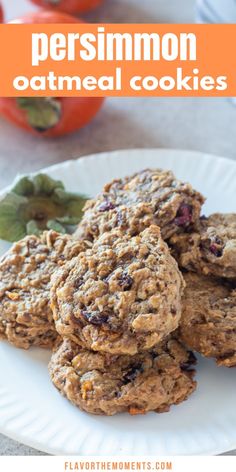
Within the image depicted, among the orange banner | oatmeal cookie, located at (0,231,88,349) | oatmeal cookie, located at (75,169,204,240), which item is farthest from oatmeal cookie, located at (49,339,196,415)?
the orange banner

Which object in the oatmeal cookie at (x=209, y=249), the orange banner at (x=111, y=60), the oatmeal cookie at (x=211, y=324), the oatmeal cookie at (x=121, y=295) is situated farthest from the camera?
the orange banner at (x=111, y=60)

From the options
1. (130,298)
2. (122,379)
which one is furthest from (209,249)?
(122,379)

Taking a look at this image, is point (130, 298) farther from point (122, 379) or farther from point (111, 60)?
point (111, 60)

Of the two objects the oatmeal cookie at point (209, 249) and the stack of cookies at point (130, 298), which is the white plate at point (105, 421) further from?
the oatmeal cookie at point (209, 249)

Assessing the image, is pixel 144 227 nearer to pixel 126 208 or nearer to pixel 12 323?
pixel 126 208

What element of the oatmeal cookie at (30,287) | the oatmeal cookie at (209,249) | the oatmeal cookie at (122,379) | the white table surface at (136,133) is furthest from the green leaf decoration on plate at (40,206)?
the oatmeal cookie at (122,379)

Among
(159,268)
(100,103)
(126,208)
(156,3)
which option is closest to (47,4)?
(156,3)

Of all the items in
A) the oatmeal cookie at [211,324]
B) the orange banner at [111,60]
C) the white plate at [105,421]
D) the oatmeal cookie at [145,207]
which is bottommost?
the white plate at [105,421]
